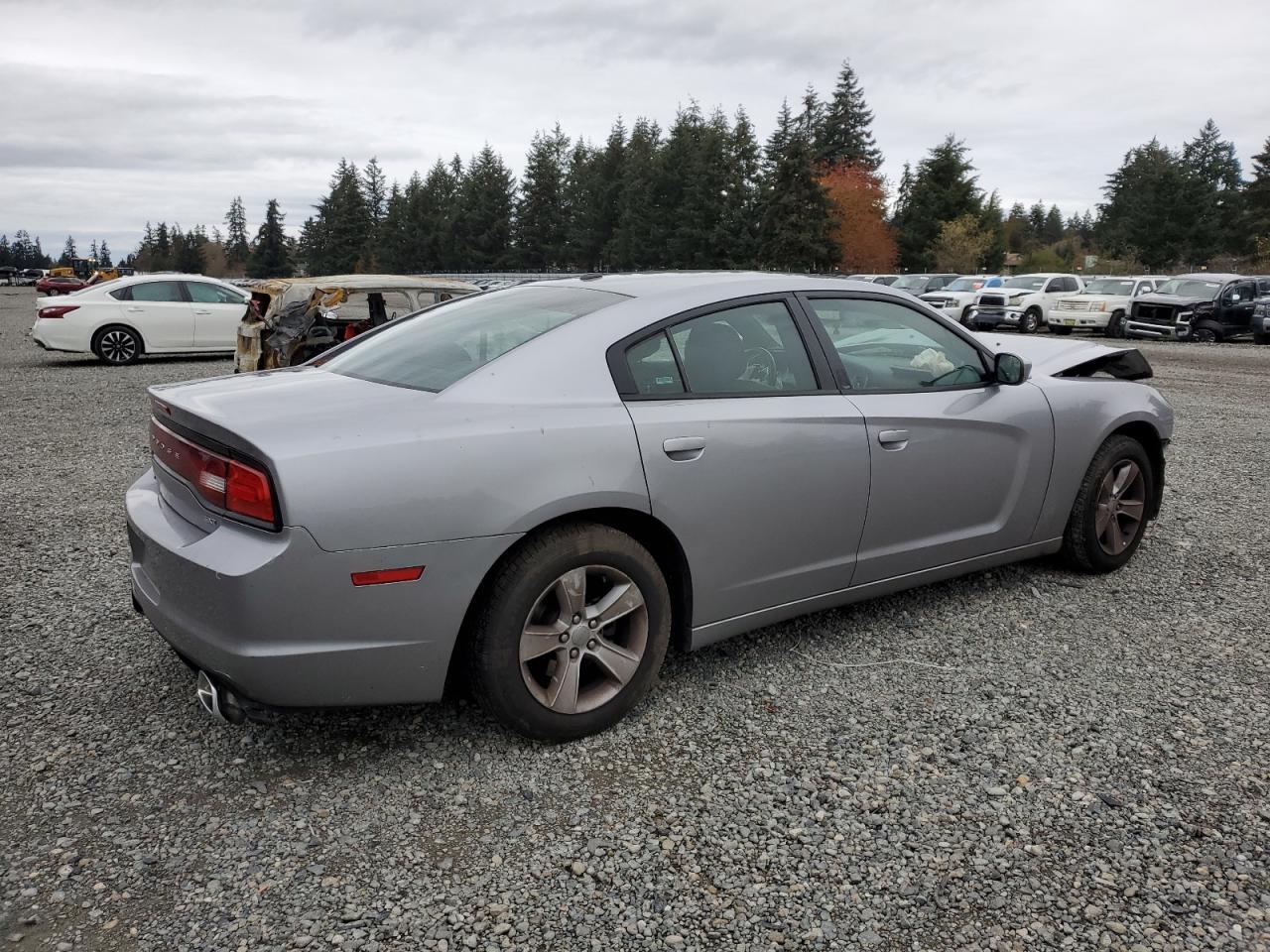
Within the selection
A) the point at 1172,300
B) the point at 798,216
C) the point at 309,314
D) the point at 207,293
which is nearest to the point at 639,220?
the point at 798,216

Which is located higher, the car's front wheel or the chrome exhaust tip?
the car's front wheel

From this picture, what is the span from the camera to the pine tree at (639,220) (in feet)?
244

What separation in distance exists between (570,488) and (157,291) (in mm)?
15384

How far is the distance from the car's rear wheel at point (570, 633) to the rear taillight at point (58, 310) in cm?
1527

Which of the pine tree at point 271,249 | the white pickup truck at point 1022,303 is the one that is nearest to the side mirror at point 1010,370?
the white pickup truck at point 1022,303

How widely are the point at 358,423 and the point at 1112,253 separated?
86.9m

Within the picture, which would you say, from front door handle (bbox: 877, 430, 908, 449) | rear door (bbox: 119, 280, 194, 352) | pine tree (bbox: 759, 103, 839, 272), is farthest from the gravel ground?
pine tree (bbox: 759, 103, 839, 272)

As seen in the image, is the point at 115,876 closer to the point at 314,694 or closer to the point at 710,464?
the point at 314,694

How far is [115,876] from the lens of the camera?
7.70ft

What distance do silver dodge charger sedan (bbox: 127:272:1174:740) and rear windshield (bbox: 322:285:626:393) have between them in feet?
0.05

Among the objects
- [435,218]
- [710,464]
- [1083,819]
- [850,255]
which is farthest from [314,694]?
[435,218]

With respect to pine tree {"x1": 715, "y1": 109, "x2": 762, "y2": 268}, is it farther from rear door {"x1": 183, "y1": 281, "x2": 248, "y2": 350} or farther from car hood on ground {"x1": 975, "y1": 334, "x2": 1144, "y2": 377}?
car hood on ground {"x1": 975, "y1": 334, "x2": 1144, "y2": 377}

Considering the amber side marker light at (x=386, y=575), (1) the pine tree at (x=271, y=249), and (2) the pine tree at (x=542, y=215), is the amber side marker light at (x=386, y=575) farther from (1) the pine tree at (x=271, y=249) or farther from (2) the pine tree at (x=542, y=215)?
(1) the pine tree at (x=271, y=249)

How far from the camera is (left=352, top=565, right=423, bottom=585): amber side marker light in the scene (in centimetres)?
253
